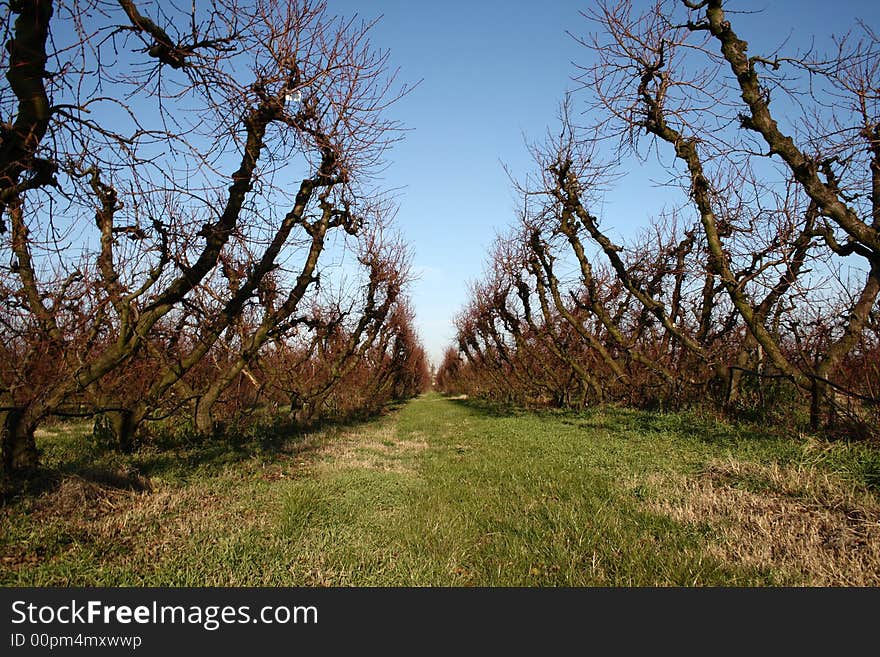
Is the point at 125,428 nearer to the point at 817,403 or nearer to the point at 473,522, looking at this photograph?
the point at 473,522

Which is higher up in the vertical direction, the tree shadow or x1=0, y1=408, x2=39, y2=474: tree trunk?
x1=0, y1=408, x2=39, y2=474: tree trunk

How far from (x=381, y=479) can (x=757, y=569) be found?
4.35 metres

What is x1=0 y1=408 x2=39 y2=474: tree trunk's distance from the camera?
427cm

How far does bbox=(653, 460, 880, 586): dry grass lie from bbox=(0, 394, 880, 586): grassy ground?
0.05ft

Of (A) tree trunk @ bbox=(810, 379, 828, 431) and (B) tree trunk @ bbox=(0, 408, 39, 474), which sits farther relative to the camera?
(A) tree trunk @ bbox=(810, 379, 828, 431)

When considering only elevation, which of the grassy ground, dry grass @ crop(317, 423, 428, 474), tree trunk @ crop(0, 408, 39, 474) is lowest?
dry grass @ crop(317, 423, 428, 474)

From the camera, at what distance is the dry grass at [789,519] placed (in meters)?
2.87

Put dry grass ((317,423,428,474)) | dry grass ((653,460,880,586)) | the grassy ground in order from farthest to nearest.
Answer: dry grass ((317,423,428,474))
the grassy ground
dry grass ((653,460,880,586))

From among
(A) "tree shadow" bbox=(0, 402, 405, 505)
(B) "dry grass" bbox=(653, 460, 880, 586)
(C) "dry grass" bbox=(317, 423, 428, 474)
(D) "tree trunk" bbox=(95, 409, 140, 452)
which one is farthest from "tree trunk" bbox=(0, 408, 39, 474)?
(B) "dry grass" bbox=(653, 460, 880, 586)

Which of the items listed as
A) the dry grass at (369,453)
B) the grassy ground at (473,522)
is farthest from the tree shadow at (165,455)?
the dry grass at (369,453)

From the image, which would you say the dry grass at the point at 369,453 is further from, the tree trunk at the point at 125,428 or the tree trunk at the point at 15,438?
the tree trunk at the point at 15,438

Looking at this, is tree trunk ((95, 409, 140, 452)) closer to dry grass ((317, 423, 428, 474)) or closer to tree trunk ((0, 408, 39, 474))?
tree trunk ((0, 408, 39, 474))

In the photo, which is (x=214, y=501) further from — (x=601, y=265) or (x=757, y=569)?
(x=601, y=265)

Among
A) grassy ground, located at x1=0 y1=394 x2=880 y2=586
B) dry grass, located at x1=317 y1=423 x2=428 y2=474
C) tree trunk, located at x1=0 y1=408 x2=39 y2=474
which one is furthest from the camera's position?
dry grass, located at x1=317 y1=423 x2=428 y2=474
